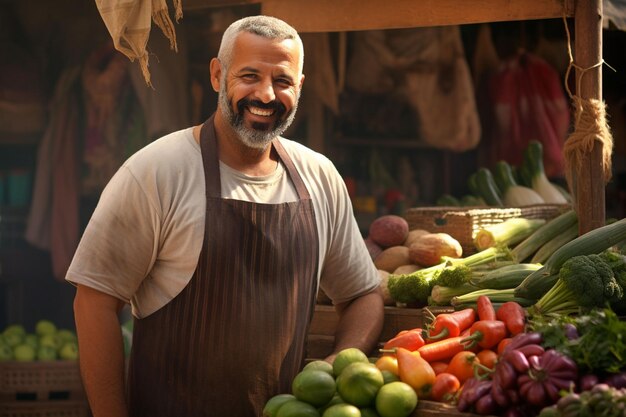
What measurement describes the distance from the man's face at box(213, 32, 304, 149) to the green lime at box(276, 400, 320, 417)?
1.00 meters

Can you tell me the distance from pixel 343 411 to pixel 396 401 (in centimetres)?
17

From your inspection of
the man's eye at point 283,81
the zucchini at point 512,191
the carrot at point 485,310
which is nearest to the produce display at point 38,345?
the zucchini at point 512,191

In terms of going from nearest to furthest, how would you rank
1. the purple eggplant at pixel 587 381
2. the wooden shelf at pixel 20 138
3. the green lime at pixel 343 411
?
the purple eggplant at pixel 587 381 < the green lime at pixel 343 411 < the wooden shelf at pixel 20 138

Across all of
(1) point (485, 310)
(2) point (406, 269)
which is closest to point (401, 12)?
(2) point (406, 269)

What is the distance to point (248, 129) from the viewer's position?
3.71 metres

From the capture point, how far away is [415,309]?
180 inches

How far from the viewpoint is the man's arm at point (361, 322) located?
4012 millimetres

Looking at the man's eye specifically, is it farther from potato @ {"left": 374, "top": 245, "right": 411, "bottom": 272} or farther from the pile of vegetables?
the pile of vegetables

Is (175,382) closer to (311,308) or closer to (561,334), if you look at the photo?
(311,308)

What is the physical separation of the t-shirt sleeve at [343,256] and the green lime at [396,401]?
38.7 inches

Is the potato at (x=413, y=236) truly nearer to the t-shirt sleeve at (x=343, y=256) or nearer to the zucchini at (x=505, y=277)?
the zucchini at (x=505, y=277)

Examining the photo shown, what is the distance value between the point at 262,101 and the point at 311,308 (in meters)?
0.81

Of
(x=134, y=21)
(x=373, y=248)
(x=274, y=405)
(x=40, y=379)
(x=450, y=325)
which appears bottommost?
(x=40, y=379)

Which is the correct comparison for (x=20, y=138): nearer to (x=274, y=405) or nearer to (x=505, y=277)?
(x=505, y=277)
